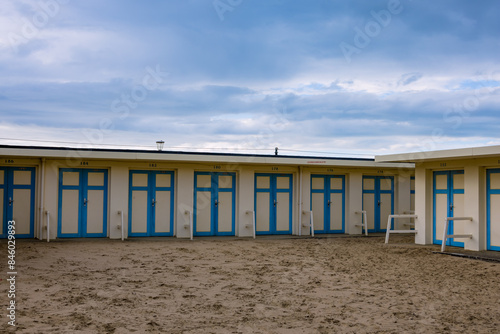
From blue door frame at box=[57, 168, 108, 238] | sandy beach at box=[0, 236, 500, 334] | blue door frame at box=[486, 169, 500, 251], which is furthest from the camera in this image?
blue door frame at box=[57, 168, 108, 238]

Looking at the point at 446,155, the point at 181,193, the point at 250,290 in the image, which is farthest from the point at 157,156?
the point at 446,155

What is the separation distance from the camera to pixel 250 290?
8094 millimetres

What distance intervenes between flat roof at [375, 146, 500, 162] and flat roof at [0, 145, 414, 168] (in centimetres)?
262

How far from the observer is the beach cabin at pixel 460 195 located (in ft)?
40.2

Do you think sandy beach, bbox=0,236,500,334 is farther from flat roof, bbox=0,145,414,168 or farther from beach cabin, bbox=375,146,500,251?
flat roof, bbox=0,145,414,168

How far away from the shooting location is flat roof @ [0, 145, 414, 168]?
45.0ft

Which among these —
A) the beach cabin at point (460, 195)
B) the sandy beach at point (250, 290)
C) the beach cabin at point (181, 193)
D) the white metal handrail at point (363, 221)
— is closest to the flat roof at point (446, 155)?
the beach cabin at point (460, 195)

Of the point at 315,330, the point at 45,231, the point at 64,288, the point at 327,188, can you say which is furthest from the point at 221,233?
the point at 315,330

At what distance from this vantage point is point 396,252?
12.6 meters

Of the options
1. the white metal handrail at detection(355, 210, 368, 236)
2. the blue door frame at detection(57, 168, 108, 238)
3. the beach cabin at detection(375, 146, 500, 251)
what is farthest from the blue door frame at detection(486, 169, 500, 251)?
the blue door frame at detection(57, 168, 108, 238)

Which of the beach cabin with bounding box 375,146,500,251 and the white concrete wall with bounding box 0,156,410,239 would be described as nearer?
the beach cabin with bounding box 375,146,500,251

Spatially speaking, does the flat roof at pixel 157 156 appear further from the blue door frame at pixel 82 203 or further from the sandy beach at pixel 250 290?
the sandy beach at pixel 250 290

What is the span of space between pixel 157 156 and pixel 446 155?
7605 millimetres

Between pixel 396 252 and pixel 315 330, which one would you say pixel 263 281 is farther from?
pixel 396 252
